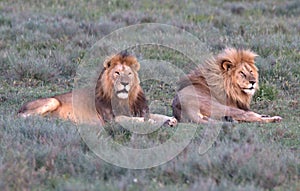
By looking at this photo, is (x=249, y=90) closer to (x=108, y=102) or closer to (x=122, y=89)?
(x=122, y=89)

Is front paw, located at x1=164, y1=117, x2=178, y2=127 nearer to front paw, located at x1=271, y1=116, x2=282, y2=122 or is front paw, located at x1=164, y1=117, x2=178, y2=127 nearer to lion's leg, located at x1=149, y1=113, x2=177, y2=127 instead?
lion's leg, located at x1=149, y1=113, x2=177, y2=127

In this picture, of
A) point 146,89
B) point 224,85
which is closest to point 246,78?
point 224,85

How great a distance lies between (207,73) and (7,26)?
6455 mm

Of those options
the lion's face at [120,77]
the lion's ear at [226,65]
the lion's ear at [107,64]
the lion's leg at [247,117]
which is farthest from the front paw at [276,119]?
the lion's ear at [107,64]

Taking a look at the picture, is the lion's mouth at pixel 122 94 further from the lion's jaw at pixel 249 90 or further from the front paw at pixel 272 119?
the front paw at pixel 272 119

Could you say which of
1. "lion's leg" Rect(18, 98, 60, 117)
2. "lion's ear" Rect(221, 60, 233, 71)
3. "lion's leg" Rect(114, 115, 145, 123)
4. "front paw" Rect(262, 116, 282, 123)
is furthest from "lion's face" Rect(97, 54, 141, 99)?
"front paw" Rect(262, 116, 282, 123)

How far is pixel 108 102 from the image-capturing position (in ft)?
28.8

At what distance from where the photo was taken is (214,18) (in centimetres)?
1574

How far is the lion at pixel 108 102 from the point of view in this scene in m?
8.63

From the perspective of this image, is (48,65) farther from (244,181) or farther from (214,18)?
(244,181)

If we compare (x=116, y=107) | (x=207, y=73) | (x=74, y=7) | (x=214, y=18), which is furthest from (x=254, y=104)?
(x=74, y=7)

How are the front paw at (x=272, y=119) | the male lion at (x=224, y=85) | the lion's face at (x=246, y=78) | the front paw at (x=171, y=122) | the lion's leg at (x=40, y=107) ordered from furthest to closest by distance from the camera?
1. the lion's face at (x=246, y=78)
2. the male lion at (x=224, y=85)
3. the front paw at (x=272, y=119)
4. the lion's leg at (x=40, y=107)
5. the front paw at (x=171, y=122)

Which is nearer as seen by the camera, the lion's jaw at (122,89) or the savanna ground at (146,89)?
the savanna ground at (146,89)

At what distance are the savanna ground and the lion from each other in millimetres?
513
